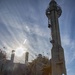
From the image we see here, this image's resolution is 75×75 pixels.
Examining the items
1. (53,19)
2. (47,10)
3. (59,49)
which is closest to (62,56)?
(59,49)

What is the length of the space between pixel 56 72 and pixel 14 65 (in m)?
14.2

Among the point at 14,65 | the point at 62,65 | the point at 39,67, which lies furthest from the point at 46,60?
the point at 62,65

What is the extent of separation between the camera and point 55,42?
24875mm

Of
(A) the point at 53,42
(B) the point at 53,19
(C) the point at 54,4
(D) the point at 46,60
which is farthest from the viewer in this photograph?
(D) the point at 46,60

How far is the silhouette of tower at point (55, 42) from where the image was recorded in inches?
848

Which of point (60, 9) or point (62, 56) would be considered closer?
point (62, 56)

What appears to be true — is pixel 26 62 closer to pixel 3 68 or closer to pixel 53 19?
pixel 3 68

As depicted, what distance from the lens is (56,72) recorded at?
2112 cm

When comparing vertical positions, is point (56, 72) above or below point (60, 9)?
below

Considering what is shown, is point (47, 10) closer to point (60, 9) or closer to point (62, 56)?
point (60, 9)

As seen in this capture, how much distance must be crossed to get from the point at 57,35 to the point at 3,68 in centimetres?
1575

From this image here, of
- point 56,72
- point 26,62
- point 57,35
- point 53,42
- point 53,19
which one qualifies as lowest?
point 56,72

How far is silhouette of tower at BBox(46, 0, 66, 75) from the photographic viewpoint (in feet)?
70.6

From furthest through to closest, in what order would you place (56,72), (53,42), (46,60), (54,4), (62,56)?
(46,60) → (54,4) → (53,42) → (62,56) → (56,72)
